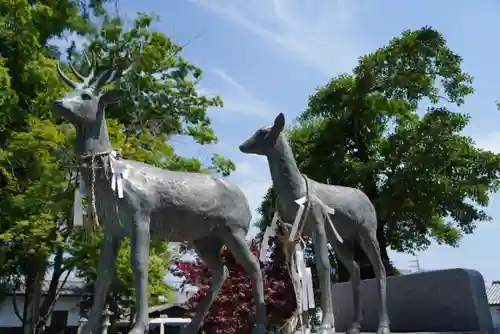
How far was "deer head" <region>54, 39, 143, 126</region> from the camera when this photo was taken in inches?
202

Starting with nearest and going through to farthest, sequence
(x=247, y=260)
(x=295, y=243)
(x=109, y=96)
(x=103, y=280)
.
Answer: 1. (x=103, y=280)
2. (x=109, y=96)
3. (x=247, y=260)
4. (x=295, y=243)

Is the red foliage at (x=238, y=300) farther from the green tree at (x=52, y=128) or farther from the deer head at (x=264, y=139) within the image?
the deer head at (x=264, y=139)

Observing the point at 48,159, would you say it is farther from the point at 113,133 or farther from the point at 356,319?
the point at 356,319

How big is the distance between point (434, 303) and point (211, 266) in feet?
9.44

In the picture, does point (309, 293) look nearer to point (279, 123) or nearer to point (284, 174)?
point (284, 174)

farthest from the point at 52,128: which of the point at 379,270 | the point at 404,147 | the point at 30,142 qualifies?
the point at 404,147

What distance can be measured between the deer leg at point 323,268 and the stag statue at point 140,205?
0.69m

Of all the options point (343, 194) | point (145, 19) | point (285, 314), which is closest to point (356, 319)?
point (343, 194)

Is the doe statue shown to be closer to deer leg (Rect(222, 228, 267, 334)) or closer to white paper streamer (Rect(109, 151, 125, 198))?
deer leg (Rect(222, 228, 267, 334))

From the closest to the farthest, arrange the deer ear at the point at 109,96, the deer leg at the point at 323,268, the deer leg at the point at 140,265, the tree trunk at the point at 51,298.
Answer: the deer leg at the point at 140,265
the deer ear at the point at 109,96
the deer leg at the point at 323,268
the tree trunk at the point at 51,298

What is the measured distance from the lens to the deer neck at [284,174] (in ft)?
20.4

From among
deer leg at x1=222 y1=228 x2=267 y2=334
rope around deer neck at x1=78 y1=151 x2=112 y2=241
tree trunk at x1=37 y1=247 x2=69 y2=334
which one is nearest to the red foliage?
tree trunk at x1=37 y1=247 x2=69 y2=334

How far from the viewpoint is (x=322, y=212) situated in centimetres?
623

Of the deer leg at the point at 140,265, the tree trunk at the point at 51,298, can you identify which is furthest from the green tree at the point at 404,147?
the deer leg at the point at 140,265
